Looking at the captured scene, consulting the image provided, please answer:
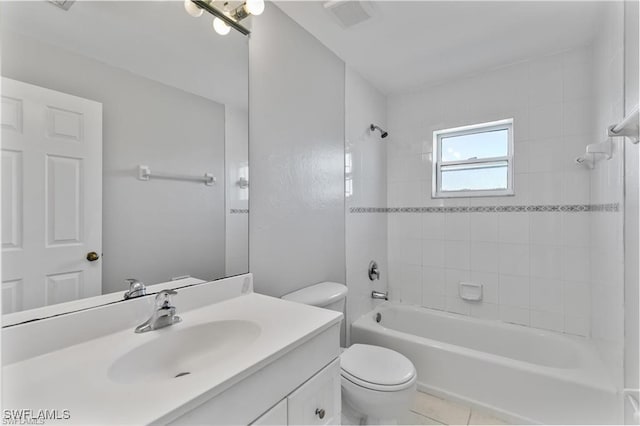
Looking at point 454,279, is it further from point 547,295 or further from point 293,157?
point 293,157

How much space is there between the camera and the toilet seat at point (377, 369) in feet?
4.50

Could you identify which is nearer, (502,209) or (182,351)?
(182,351)

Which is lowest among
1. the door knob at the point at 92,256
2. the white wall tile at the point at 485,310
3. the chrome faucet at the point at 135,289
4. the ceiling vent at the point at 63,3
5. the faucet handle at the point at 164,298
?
the white wall tile at the point at 485,310

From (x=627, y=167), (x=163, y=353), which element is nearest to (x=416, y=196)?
(x=627, y=167)

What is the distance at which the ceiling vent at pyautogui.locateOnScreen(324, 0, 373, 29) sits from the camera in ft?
4.88

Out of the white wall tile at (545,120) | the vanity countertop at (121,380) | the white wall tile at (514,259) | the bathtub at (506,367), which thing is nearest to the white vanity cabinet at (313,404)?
the vanity countertop at (121,380)

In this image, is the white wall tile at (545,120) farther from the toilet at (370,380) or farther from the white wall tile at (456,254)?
the toilet at (370,380)

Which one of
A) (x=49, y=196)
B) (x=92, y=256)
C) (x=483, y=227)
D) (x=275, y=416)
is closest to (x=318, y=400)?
(x=275, y=416)

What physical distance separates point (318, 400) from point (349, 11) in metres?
1.84

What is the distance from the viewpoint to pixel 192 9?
118cm

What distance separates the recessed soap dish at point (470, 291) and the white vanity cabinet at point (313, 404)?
5.57ft

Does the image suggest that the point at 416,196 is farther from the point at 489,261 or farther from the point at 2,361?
the point at 2,361

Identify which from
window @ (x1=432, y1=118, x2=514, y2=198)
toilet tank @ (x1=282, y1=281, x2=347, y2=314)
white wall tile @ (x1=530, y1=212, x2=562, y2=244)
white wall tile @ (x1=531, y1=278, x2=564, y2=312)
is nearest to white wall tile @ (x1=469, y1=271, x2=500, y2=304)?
white wall tile @ (x1=531, y1=278, x2=564, y2=312)

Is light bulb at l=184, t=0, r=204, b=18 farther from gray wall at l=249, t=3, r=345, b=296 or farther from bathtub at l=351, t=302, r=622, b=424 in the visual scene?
bathtub at l=351, t=302, r=622, b=424
